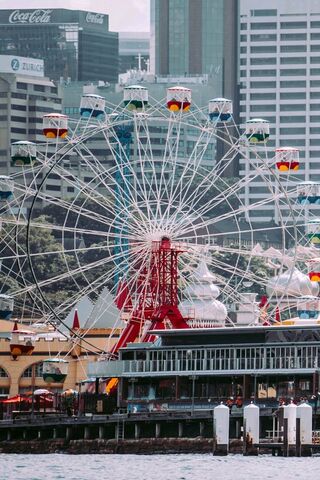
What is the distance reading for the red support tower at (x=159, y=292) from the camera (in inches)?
5545

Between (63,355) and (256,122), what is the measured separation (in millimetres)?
29327

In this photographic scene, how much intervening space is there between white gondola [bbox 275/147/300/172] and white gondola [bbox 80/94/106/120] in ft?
34.0

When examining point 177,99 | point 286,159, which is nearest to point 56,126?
point 177,99

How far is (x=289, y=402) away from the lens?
421 feet

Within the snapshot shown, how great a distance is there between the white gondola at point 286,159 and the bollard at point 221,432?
1327 inches

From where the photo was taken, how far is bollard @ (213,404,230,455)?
119 m

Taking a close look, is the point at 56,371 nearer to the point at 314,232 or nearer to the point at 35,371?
the point at 314,232

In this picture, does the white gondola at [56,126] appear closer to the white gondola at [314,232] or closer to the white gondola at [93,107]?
the white gondola at [93,107]

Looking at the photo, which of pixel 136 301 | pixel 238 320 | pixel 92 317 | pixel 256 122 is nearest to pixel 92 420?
pixel 136 301

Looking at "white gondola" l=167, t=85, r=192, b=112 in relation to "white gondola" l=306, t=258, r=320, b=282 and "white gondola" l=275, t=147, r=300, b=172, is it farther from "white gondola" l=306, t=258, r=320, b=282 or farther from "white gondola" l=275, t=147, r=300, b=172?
"white gondola" l=306, t=258, r=320, b=282

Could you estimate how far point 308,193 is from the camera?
5984 inches

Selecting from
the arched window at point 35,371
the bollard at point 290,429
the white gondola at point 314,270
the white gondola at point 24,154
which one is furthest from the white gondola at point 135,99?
the arched window at point 35,371

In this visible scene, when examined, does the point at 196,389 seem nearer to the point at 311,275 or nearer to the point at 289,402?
the point at 289,402

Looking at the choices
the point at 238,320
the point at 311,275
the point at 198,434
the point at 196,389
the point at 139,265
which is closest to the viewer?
the point at 198,434
